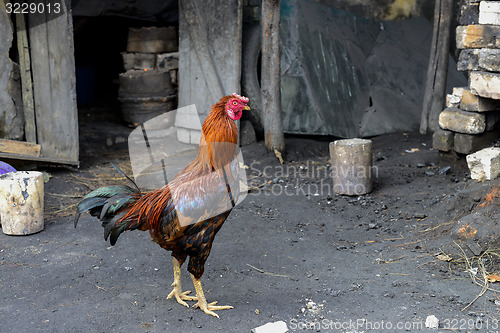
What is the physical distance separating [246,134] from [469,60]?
3.60 m

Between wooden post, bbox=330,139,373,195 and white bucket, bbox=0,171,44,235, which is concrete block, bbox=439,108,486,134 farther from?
white bucket, bbox=0,171,44,235

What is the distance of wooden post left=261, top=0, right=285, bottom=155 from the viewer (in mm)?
7613

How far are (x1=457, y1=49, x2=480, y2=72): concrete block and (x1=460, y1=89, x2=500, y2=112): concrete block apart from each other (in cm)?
38

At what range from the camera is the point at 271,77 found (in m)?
7.84

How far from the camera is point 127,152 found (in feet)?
28.8

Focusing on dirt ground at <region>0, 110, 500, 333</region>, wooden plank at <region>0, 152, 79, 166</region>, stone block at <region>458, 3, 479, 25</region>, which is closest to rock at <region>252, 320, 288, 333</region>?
dirt ground at <region>0, 110, 500, 333</region>

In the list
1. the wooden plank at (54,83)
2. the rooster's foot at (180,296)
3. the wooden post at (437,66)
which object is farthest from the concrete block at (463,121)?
the wooden plank at (54,83)

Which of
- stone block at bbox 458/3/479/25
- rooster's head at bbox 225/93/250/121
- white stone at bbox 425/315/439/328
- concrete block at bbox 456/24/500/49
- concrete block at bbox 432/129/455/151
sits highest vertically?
stone block at bbox 458/3/479/25

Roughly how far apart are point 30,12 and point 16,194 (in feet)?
9.15

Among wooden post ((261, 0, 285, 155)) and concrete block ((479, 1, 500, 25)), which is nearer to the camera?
concrete block ((479, 1, 500, 25))

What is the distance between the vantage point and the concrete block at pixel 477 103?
6.52m

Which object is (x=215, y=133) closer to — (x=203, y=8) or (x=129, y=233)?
(x=129, y=233)

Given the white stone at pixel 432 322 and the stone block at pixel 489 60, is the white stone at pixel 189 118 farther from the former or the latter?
the white stone at pixel 432 322

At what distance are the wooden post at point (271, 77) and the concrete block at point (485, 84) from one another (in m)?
2.68
